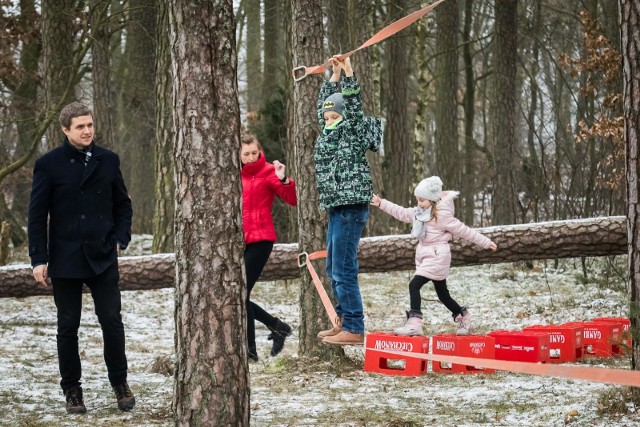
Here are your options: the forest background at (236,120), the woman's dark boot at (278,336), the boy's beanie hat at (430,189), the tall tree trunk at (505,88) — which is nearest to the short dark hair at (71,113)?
the forest background at (236,120)

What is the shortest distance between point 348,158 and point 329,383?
180cm

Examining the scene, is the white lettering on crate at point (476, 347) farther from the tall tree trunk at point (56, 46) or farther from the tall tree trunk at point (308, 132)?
the tall tree trunk at point (56, 46)

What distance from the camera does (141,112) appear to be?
71.3 ft

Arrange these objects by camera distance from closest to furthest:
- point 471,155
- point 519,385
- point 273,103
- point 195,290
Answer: point 195,290, point 519,385, point 273,103, point 471,155

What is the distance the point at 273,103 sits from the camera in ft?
56.0

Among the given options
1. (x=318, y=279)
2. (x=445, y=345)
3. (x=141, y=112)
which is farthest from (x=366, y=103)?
(x=141, y=112)

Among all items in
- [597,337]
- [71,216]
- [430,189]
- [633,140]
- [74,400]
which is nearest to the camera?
[633,140]

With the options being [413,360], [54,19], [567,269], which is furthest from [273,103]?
[413,360]

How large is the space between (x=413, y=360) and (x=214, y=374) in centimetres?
284

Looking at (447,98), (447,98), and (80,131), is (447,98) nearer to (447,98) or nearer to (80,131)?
(447,98)

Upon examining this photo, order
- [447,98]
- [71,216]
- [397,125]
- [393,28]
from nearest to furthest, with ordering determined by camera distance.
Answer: [393,28]
[71,216]
[397,125]
[447,98]

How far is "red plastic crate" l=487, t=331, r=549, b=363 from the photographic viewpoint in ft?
24.1

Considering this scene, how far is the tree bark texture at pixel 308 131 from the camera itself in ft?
24.1

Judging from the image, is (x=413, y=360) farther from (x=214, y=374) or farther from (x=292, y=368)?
(x=214, y=374)
